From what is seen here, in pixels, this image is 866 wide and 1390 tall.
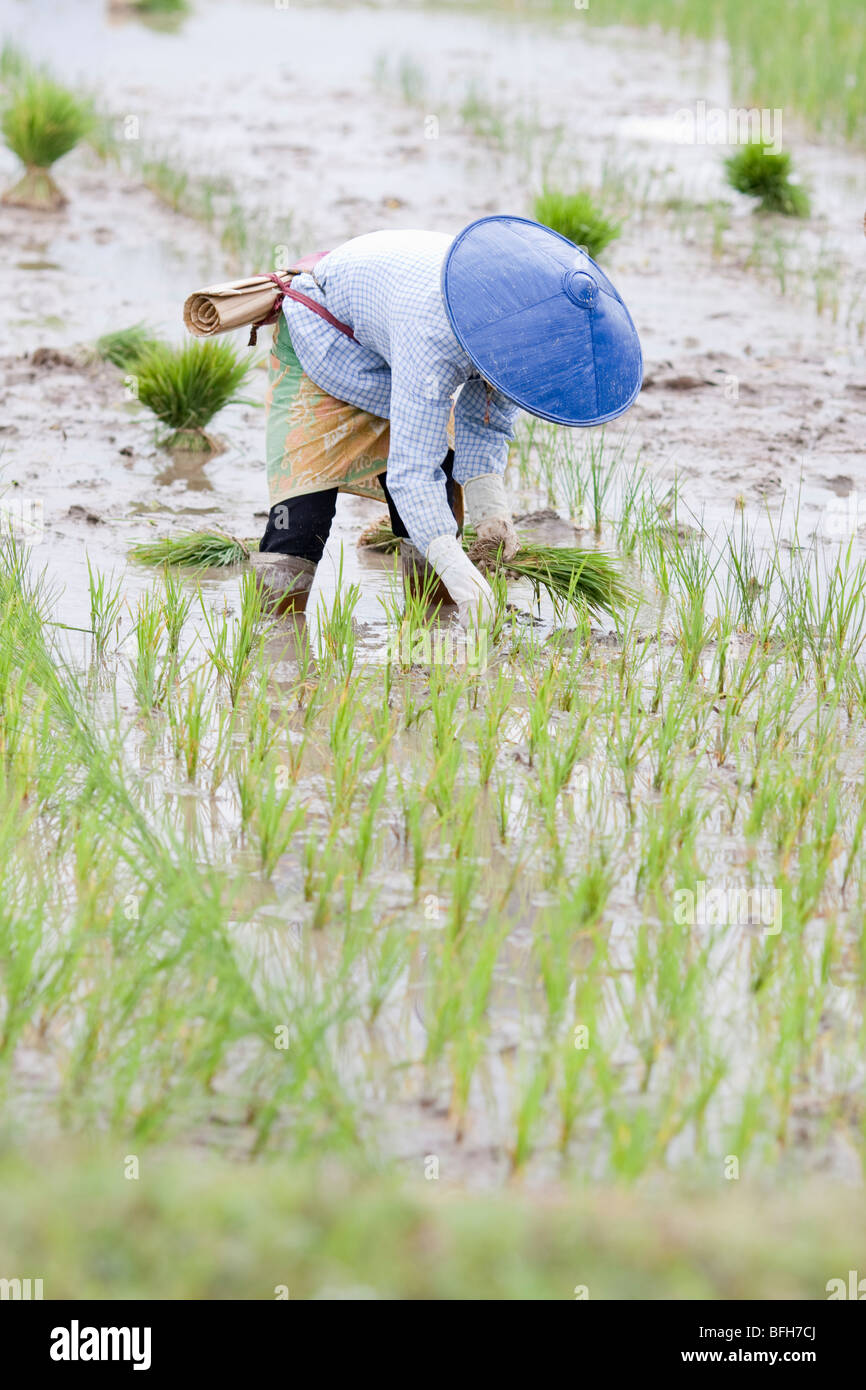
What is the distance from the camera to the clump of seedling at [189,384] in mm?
4773

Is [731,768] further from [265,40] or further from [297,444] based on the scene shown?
[265,40]

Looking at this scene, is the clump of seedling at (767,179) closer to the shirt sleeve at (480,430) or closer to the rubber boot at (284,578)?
the shirt sleeve at (480,430)

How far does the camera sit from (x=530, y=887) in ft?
8.28

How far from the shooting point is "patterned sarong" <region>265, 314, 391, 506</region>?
3.53 m

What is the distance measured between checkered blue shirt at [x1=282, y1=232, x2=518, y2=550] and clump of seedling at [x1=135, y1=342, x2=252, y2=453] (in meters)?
A: 1.36

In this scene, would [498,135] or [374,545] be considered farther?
[498,135]

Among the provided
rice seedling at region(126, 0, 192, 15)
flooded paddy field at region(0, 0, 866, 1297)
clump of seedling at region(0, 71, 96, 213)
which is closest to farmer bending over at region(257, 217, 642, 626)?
flooded paddy field at region(0, 0, 866, 1297)

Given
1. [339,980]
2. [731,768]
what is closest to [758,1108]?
[339,980]

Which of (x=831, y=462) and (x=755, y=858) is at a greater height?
(x=831, y=462)

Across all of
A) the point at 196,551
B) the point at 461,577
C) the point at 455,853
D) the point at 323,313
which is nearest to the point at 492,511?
the point at 461,577

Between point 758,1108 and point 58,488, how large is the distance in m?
3.31
